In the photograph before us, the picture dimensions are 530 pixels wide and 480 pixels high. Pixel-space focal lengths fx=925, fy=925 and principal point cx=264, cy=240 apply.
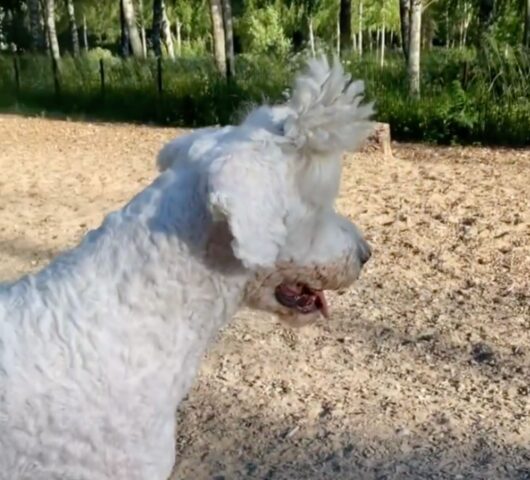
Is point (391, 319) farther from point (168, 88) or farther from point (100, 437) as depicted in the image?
point (168, 88)

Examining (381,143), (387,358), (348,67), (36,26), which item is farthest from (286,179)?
(36,26)

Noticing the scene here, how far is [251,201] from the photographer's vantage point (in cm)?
181

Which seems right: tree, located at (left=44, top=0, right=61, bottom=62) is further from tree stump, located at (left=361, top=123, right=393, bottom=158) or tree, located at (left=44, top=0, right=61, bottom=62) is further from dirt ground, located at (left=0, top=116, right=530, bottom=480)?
dirt ground, located at (left=0, top=116, right=530, bottom=480)

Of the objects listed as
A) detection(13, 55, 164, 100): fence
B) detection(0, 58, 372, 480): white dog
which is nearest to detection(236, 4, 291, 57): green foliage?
detection(13, 55, 164, 100): fence

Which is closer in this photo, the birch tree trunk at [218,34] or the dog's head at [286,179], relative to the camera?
the dog's head at [286,179]

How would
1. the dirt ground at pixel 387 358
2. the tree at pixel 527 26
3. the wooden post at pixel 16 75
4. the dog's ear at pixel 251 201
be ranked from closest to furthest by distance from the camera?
1. the dog's ear at pixel 251 201
2. the dirt ground at pixel 387 358
3. the tree at pixel 527 26
4. the wooden post at pixel 16 75

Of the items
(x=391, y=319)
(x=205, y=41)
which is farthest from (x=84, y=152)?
(x=205, y=41)

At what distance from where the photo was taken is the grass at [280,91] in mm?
11586

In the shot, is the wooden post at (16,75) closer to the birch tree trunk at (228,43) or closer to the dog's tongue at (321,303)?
the birch tree trunk at (228,43)

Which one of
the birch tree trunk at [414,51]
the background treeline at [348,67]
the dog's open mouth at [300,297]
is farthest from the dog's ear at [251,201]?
the birch tree trunk at [414,51]

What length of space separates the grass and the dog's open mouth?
607 cm

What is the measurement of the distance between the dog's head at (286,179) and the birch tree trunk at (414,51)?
34.6 ft

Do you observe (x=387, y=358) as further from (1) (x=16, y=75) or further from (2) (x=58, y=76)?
(1) (x=16, y=75)

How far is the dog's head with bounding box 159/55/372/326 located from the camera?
5.96 feet
